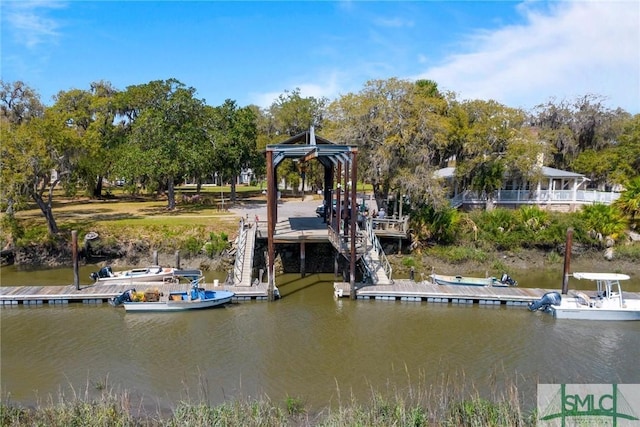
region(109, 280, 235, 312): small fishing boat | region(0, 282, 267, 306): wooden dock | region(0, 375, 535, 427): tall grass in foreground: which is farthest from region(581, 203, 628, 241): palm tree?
region(109, 280, 235, 312): small fishing boat

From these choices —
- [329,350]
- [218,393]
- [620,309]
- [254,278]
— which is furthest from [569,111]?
[218,393]

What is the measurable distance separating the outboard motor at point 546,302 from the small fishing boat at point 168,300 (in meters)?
14.3

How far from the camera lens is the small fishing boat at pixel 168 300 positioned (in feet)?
68.5

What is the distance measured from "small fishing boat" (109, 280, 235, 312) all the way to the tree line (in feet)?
40.1

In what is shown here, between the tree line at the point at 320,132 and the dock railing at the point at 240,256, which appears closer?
the dock railing at the point at 240,256

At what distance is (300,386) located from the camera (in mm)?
14414

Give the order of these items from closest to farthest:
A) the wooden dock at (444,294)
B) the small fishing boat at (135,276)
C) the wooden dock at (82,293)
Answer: the wooden dock at (82,293) < the wooden dock at (444,294) < the small fishing boat at (135,276)

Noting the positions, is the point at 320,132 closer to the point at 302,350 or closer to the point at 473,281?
the point at 473,281

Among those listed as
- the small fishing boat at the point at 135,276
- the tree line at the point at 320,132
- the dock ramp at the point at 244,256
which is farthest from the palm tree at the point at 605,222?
the small fishing boat at the point at 135,276

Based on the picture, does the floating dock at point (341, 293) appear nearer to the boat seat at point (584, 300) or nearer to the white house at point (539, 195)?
the boat seat at point (584, 300)

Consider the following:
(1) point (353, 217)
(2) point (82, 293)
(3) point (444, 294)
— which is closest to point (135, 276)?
(2) point (82, 293)

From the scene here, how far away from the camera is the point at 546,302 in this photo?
70.0 ft

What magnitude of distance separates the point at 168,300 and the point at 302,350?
7.53 m

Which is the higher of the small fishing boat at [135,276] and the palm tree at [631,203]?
the palm tree at [631,203]
